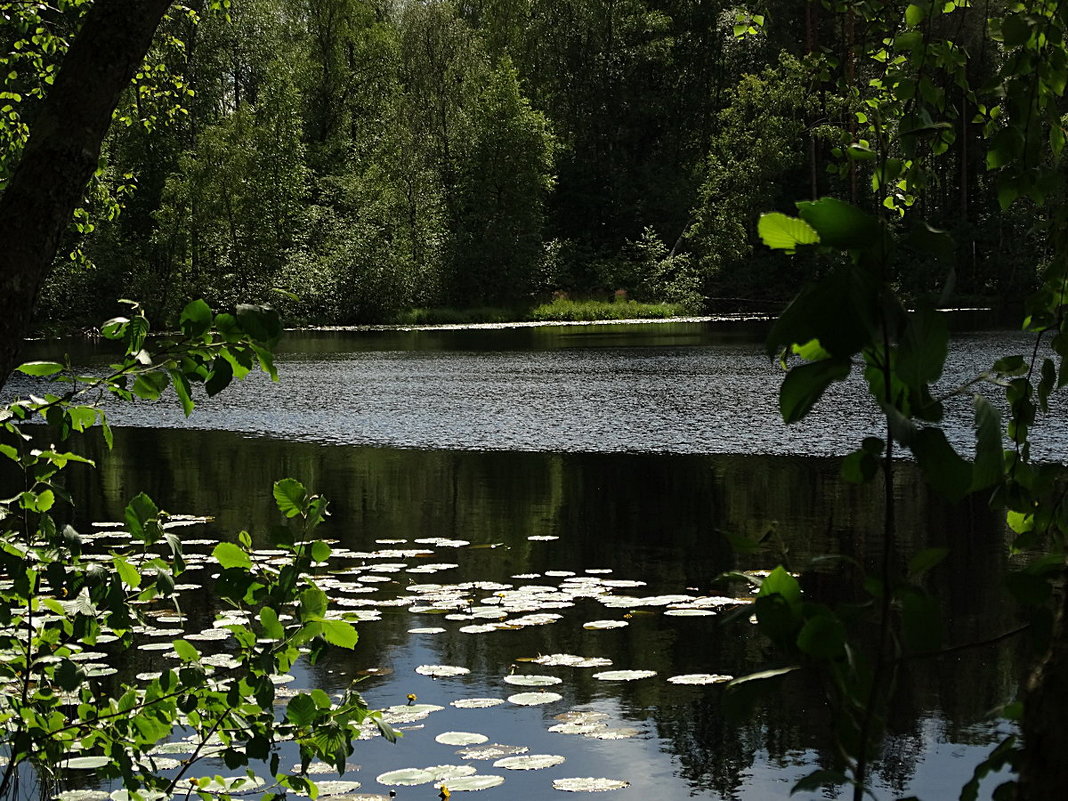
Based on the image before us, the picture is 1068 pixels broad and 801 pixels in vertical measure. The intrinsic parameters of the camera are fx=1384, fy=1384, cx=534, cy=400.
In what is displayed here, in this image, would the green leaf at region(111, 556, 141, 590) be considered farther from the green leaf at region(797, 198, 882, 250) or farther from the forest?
the forest

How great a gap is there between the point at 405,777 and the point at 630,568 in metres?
3.57

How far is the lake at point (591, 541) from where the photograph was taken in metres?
4.73

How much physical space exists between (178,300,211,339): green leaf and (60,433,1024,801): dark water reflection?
4.40ft

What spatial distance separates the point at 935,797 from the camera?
422 centimetres

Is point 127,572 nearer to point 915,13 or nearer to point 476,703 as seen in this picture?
point 915,13

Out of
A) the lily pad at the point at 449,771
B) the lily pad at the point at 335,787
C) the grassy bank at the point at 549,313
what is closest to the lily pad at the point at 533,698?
the lily pad at the point at 449,771

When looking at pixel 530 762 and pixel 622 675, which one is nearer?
pixel 530 762

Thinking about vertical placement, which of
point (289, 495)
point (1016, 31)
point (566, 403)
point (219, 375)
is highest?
point (1016, 31)

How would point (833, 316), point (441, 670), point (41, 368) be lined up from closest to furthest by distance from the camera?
1. point (833, 316)
2. point (41, 368)
3. point (441, 670)

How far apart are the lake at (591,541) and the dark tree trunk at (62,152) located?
4.97 feet

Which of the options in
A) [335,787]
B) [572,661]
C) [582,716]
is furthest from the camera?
[572,661]

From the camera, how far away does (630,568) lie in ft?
25.6

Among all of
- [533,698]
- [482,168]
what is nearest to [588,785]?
[533,698]

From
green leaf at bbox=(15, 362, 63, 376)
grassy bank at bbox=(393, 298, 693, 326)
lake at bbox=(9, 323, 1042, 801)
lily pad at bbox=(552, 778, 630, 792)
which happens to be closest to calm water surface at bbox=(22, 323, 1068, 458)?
lake at bbox=(9, 323, 1042, 801)
